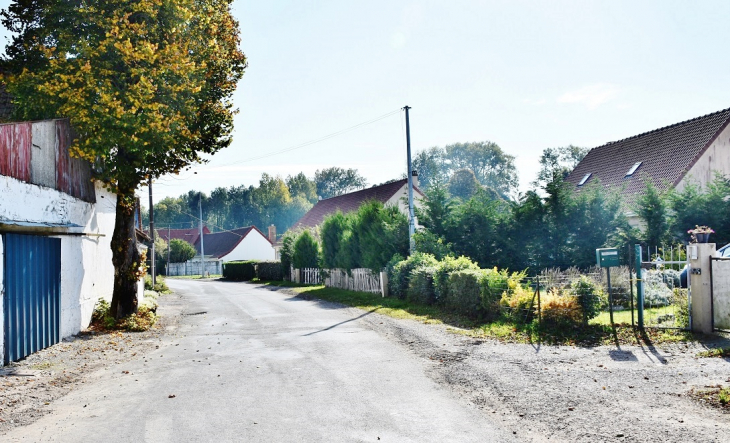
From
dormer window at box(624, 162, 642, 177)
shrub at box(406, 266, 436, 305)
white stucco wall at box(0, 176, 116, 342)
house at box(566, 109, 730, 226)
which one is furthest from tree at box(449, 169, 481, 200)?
white stucco wall at box(0, 176, 116, 342)

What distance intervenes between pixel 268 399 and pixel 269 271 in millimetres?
37624

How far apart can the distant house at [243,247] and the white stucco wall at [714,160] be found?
51845mm

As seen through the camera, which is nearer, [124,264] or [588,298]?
[588,298]

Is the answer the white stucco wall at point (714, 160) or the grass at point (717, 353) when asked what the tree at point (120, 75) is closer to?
the grass at point (717, 353)

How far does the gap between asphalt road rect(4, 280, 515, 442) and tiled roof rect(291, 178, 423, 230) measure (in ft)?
89.1

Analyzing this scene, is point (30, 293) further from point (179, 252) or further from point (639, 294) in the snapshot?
point (179, 252)

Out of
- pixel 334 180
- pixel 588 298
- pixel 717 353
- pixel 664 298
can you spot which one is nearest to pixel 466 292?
pixel 588 298

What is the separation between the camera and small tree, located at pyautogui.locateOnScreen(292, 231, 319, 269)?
119 feet

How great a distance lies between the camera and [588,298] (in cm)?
1238

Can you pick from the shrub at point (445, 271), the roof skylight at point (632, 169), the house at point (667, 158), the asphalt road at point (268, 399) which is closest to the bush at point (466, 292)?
the shrub at point (445, 271)

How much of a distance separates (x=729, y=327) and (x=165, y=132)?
1302cm

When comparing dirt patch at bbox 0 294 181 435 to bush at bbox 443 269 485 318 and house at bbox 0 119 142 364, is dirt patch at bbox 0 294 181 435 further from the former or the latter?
bush at bbox 443 269 485 318

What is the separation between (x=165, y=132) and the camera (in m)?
14.2

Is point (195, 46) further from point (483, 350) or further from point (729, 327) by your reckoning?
point (729, 327)
